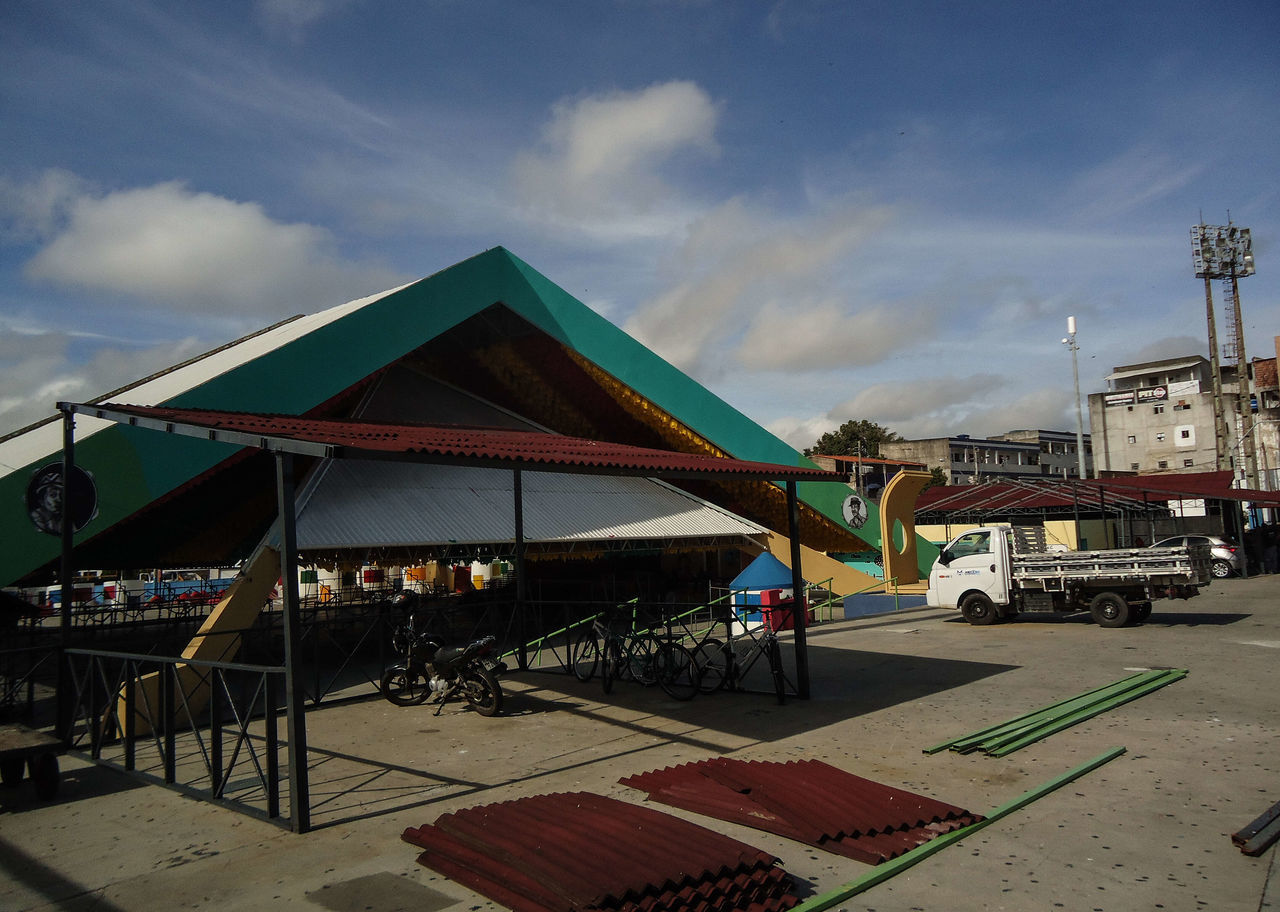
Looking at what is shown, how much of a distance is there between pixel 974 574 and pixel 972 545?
704mm

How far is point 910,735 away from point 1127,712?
2.72m

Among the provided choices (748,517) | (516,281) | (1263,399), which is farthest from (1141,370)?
(516,281)

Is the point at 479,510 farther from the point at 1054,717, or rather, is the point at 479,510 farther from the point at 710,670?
the point at 1054,717

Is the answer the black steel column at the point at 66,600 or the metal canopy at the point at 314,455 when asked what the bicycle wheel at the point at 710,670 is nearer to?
the metal canopy at the point at 314,455

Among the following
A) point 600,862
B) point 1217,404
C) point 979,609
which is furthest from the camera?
point 1217,404

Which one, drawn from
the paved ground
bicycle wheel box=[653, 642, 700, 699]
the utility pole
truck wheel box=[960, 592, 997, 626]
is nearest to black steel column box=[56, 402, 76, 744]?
the paved ground

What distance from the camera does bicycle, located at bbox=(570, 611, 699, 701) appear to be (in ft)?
36.3

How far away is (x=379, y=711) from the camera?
11008 millimetres

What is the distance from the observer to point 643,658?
11.6 meters

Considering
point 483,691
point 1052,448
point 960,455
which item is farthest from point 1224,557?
point 1052,448

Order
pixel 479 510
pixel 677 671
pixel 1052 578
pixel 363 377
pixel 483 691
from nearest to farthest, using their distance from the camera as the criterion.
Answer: pixel 483 691, pixel 677 671, pixel 363 377, pixel 479 510, pixel 1052 578

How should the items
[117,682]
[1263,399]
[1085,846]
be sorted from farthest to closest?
[1263,399] < [117,682] < [1085,846]

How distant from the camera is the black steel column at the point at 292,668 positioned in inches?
248

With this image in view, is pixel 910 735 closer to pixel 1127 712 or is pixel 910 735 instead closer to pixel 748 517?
pixel 1127 712
